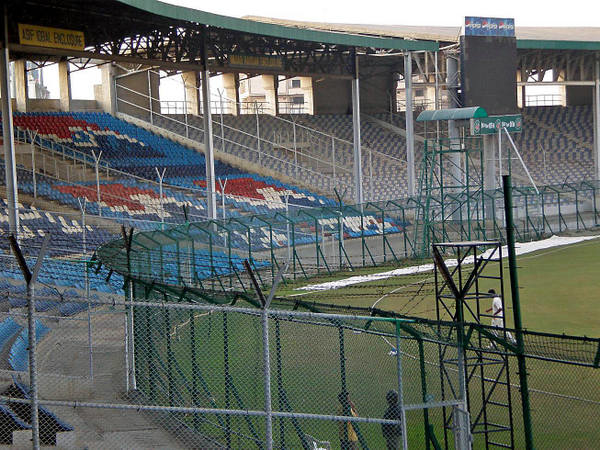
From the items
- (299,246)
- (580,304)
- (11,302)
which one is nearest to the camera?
(11,302)

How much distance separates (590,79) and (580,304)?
121 feet

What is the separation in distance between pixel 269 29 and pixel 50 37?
8821 mm

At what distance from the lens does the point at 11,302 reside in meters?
17.7

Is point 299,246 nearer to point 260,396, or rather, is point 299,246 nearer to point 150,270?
point 150,270

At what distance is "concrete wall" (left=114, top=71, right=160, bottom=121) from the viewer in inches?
1871

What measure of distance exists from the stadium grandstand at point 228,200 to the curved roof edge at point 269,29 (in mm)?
90

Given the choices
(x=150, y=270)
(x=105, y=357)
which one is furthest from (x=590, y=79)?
(x=105, y=357)

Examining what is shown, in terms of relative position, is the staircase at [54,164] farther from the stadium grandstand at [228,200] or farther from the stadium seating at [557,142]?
the stadium seating at [557,142]

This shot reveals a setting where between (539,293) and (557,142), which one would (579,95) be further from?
(539,293)

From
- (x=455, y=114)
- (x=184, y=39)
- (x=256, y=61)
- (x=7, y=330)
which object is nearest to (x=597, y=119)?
(x=455, y=114)

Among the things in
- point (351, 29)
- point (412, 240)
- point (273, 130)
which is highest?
point (351, 29)

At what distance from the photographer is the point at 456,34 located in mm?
51906

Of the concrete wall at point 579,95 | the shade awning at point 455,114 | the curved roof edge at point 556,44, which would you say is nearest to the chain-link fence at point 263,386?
the shade awning at point 455,114

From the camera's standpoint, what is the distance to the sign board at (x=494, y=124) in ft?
139
